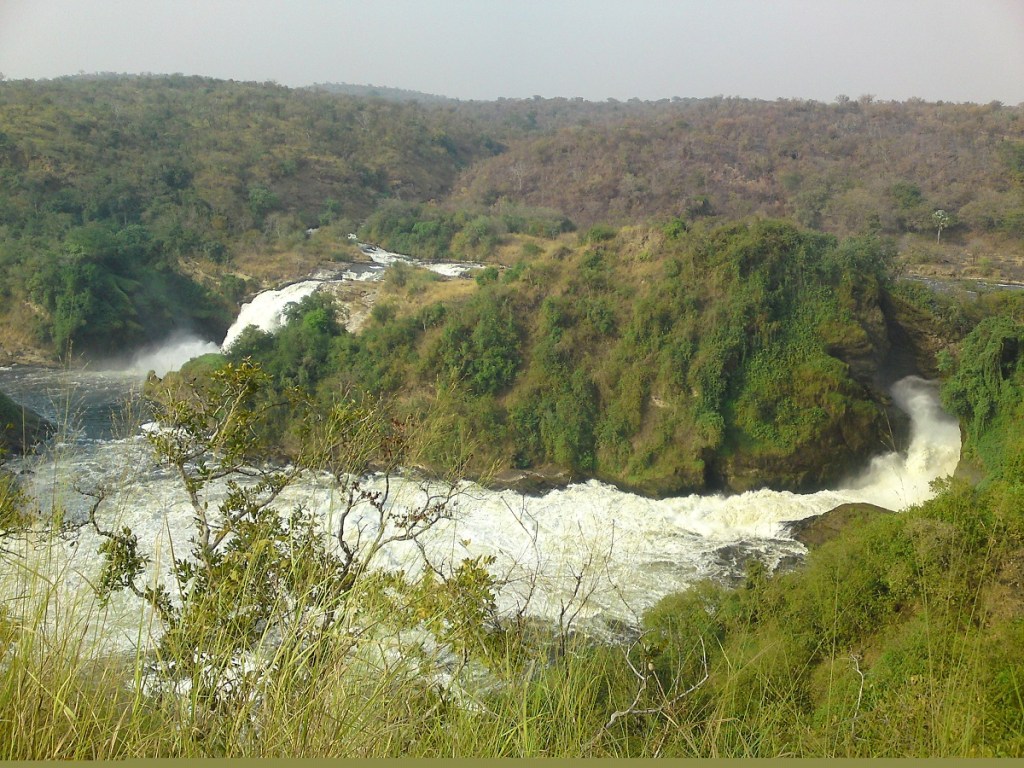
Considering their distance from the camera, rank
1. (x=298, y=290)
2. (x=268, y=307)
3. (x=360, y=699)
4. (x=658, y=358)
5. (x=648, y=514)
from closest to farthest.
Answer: (x=360, y=699), (x=648, y=514), (x=658, y=358), (x=268, y=307), (x=298, y=290)

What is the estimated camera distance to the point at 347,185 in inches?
1369

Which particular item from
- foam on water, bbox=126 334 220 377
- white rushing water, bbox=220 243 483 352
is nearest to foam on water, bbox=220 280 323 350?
white rushing water, bbox=220 243 483 352

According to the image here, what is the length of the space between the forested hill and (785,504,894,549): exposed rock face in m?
14.5

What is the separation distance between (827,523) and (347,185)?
2917cm

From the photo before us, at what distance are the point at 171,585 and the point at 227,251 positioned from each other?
19.2 metres

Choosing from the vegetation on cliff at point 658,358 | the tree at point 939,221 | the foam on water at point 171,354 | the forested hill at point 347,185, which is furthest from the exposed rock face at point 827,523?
the tree at point 939,221

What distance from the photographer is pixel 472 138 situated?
4803cm

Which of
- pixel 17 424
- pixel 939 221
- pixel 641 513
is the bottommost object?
pixel 641 513

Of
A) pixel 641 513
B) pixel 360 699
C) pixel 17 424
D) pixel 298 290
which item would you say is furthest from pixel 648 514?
pixel 298 290

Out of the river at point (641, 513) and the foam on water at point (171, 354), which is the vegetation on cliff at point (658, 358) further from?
the foam on water at point (171, 354)

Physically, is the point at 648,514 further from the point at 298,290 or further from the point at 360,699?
the point at 298,290

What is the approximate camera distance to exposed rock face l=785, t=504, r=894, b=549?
1084 centimetres

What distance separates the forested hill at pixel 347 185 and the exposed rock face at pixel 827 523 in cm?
1452

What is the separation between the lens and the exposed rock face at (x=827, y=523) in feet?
35.6
